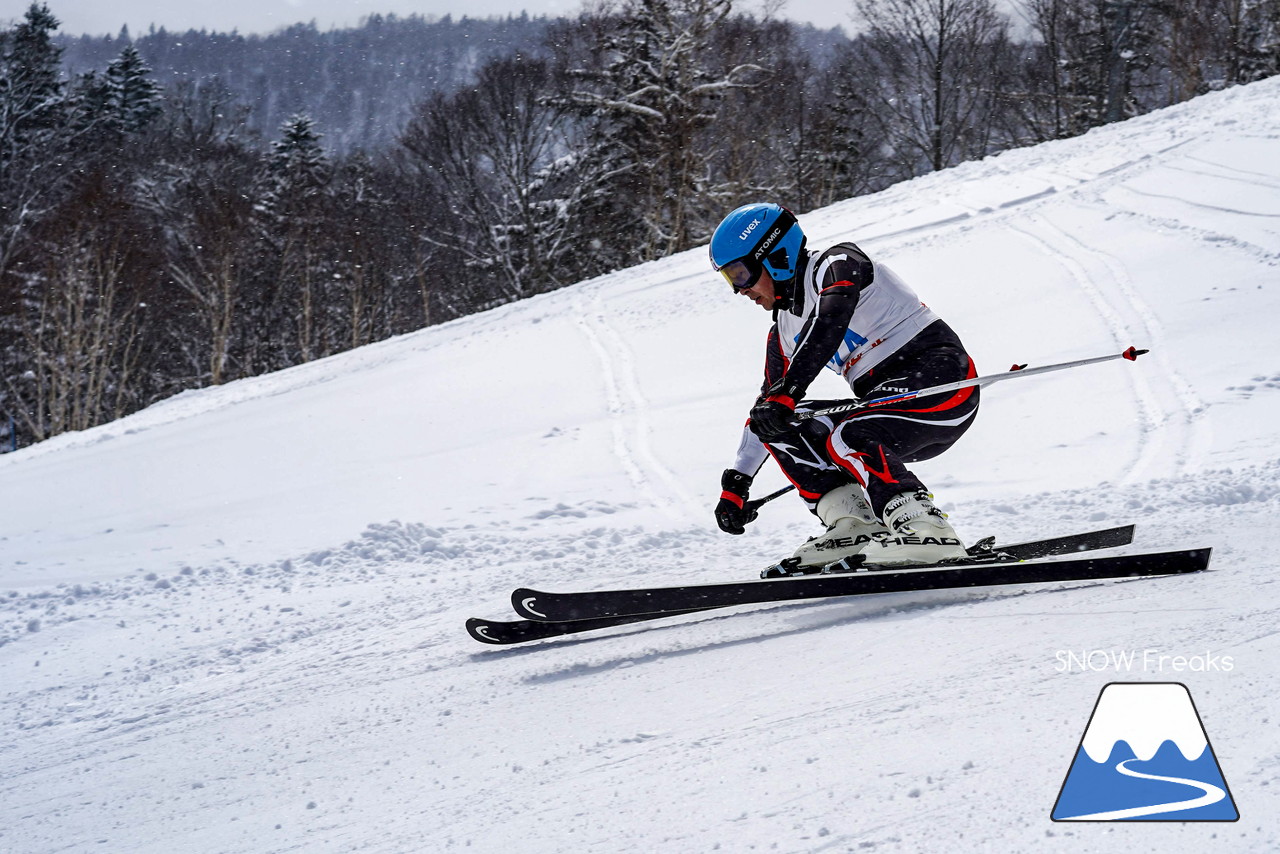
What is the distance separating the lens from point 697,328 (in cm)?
1221

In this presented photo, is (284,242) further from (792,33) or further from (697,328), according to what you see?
(697,328)

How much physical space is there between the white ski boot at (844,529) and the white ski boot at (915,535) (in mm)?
295

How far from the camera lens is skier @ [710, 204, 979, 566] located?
3465mm

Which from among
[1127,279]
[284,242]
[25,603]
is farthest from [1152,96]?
[25,603]

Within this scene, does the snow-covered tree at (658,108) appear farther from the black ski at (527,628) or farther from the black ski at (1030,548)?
the black ski at (527,628)

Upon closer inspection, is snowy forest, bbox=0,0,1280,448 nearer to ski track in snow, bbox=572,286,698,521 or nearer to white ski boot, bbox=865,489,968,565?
ski track in snow, bbox=572,286,698,521

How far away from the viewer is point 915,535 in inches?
141

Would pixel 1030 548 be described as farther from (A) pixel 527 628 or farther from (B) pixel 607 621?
(A) pixel 527 628

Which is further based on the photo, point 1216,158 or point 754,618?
point 1216,158

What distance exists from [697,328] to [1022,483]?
6468 millimetres

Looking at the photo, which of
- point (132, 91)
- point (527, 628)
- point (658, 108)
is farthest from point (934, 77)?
point (132, 91)

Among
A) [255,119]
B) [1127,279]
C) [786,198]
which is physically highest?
[255,119]

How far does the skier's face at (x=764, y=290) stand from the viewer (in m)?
3.69

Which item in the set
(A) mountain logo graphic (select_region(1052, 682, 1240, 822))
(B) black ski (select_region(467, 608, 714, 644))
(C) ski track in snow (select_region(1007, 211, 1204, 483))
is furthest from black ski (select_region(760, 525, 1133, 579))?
(C) ski track in snow (select_region(1007, 211, 1204, 483))
